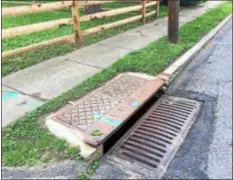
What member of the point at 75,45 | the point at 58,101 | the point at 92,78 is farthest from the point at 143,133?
the point at 75,45

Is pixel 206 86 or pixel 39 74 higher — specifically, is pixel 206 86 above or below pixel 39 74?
below

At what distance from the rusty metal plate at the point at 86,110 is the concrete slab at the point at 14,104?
1.37 ft

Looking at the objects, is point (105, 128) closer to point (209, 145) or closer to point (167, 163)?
point (167, 163)

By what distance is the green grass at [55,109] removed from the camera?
270 cm

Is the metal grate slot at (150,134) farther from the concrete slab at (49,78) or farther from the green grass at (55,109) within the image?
the concrete slab at (49,78)

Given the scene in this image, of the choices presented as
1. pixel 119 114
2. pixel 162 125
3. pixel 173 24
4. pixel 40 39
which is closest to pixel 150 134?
pixel 162 125

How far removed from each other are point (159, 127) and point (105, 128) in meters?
0.65

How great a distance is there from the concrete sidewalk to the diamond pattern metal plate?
0.41 m

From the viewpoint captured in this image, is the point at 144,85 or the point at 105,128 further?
the point at 144,85

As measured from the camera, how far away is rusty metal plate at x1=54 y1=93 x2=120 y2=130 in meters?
3.19

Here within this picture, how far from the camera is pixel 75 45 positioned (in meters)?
5.97

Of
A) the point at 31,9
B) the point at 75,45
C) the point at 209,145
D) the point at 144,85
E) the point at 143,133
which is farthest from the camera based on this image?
the point at 75,45

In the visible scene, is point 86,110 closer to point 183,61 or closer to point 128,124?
point 128,124

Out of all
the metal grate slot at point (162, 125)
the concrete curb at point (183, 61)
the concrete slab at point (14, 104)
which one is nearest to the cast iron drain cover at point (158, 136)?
the metal grate slot at point (162, 125)
